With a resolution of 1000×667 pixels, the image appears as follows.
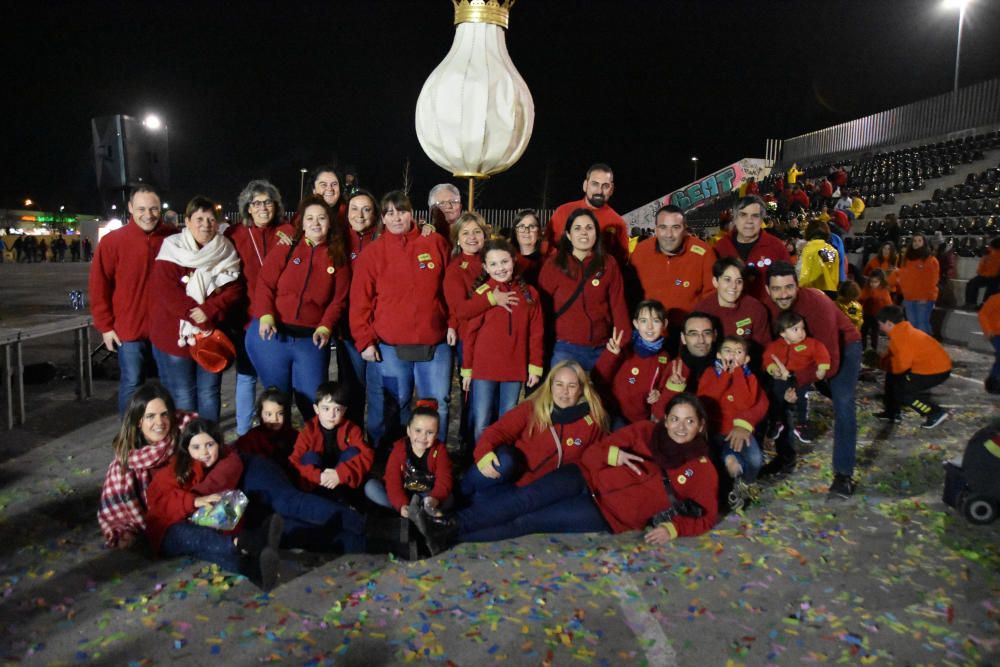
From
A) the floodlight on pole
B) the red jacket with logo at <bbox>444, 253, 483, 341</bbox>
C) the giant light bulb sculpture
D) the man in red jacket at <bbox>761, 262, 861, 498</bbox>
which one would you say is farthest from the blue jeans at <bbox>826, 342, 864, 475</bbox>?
the floodlight on pole

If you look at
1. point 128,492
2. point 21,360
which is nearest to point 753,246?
point 128,492

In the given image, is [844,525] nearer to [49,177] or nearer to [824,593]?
[824,593]

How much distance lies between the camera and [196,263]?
4594 mm

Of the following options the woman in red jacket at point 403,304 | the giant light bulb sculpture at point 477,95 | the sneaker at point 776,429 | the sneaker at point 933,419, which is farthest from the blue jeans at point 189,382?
the sneaker at point 933,419

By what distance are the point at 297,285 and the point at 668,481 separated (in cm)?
264

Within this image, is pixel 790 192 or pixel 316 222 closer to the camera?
pixel 316 222

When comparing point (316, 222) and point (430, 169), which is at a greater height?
point (430, 169)

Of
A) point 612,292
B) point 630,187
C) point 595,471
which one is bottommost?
point 595,471

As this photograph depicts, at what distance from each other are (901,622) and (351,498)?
2.83m

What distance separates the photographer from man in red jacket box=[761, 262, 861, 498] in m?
4.55

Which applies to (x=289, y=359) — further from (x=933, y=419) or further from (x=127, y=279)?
(x=933, y=419)

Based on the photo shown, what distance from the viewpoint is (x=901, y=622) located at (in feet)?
10.0

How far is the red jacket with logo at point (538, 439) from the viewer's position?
4.28 metres

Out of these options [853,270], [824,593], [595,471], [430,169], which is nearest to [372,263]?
[595,471]
